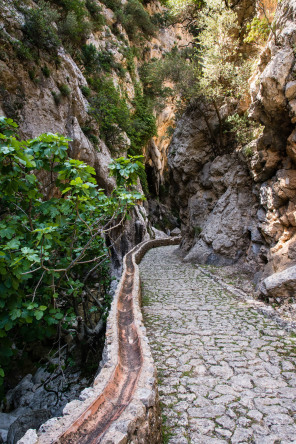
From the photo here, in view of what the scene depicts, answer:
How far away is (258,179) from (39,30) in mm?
Answer: 11971

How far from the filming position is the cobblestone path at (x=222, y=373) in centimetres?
301

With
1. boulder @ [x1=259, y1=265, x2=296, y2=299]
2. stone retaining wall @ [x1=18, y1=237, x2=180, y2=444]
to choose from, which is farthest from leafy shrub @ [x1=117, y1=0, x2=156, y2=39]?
stone retaining wall @ [x1=18, y1=237, x2=180, y2=444]

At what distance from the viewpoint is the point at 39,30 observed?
12258 millimetres

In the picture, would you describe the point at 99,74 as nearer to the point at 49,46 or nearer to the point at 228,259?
the point at 49,46

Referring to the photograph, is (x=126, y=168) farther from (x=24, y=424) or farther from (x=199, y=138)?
(x=199, y=138)

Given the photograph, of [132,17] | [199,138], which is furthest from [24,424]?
[132,17]

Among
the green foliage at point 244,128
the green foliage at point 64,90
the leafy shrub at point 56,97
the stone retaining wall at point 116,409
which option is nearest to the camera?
the stone retaining wall at point 116,409

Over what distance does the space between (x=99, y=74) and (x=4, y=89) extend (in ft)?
40.9

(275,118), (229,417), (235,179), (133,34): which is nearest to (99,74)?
(133,34)

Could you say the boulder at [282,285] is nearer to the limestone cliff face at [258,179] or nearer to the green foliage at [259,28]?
the limestone cliff face at [258,179]

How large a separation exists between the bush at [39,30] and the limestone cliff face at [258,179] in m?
8.86

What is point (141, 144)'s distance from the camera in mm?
27281

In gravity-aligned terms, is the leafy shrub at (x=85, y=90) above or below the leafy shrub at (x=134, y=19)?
below

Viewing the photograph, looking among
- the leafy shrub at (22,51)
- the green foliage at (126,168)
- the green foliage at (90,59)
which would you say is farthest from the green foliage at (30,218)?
the green foliage at (90,59)
